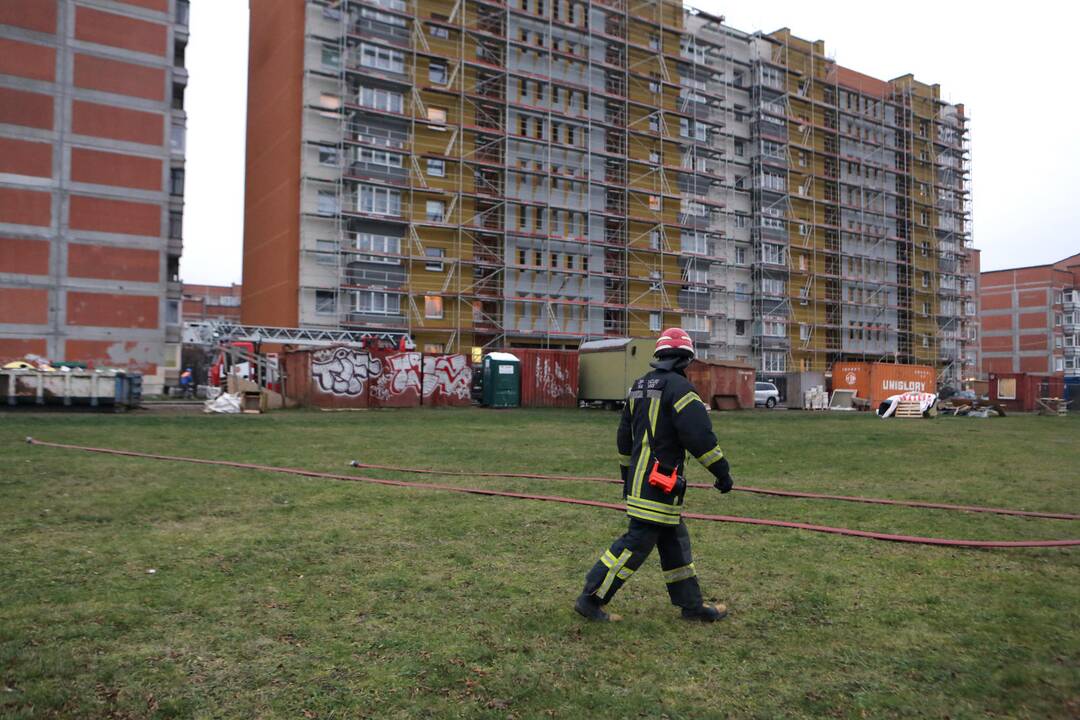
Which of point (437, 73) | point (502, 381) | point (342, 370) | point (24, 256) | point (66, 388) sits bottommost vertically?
point (66, 388)

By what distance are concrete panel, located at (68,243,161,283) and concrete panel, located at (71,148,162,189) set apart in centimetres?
328

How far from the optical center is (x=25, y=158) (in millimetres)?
35031

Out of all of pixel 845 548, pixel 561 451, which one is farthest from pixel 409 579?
pixel 561 451

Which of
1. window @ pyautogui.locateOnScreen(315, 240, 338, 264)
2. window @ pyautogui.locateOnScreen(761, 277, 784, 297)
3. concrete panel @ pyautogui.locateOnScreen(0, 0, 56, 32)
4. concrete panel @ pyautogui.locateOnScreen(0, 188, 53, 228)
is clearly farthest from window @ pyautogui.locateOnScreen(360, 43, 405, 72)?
window @ pyautogui.locateOnScreen(761, 277, 784, 297)

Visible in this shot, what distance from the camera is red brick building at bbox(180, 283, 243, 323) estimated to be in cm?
10094

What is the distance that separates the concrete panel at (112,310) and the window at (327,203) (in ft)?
31.6

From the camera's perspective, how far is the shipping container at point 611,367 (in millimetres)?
28188

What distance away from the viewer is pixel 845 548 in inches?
246

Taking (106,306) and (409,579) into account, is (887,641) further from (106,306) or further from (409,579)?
(106,306)

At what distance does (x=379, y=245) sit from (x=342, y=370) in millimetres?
16515

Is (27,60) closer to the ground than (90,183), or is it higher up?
higher up

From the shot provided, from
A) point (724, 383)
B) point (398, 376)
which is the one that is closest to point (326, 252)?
point (398, 376)

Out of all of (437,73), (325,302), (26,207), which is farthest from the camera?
(437,73)

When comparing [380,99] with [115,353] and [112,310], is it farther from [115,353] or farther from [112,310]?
[115,353]
